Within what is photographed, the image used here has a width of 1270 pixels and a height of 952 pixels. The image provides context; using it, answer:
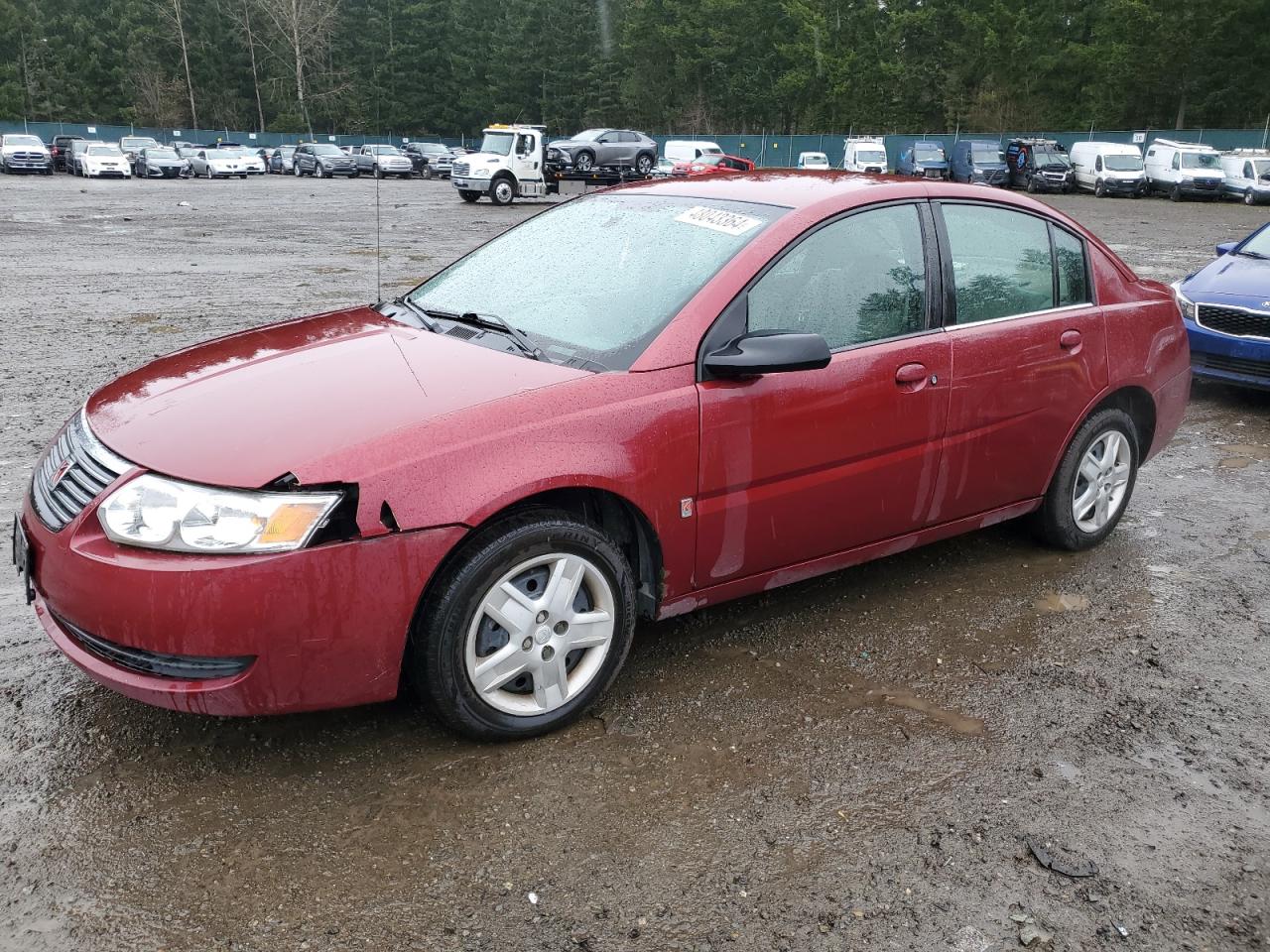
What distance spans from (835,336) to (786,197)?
1.82ft

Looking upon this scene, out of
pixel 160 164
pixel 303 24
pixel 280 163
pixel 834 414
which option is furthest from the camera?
pixel 303 24

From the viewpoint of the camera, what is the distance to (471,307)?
3.84m

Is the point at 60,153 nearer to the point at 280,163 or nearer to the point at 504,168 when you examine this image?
the point at 280,163

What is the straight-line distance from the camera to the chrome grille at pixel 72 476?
2.84 meters

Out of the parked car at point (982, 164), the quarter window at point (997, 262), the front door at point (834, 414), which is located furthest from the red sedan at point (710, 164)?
the front door at point (834, 414)

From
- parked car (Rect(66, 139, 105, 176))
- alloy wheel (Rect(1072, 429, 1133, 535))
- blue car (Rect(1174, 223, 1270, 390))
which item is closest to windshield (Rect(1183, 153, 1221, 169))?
blue car (Rect(1174, 223, 1270, 390))

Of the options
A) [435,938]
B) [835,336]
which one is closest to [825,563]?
[835,336]

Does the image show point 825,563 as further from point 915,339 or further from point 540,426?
point 540,426

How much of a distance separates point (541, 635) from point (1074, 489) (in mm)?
2674

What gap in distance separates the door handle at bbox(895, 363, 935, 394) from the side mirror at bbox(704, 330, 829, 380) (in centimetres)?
56

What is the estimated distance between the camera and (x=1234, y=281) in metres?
7.76

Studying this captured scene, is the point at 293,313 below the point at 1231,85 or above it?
below

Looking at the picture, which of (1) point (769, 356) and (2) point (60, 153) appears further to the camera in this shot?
(2) point (60, 153)

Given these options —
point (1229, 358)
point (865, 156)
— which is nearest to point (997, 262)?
point (1229, 358)
